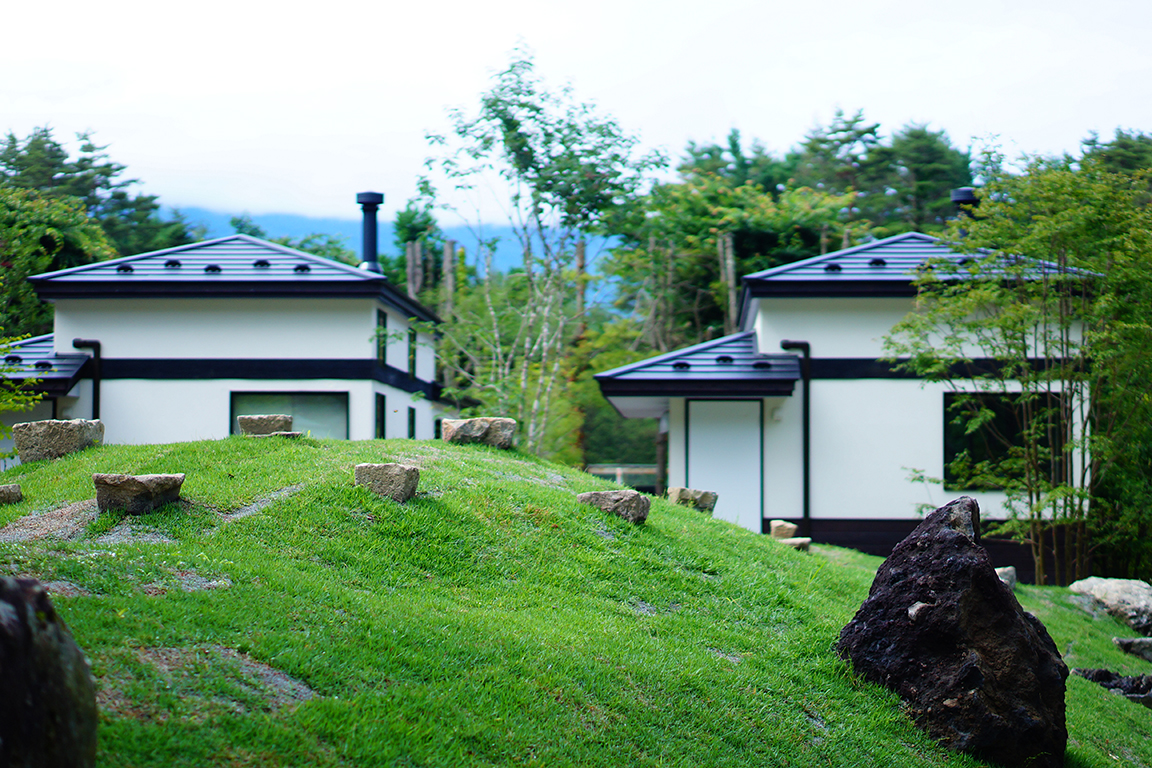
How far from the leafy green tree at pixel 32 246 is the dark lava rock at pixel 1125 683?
71.5 ft

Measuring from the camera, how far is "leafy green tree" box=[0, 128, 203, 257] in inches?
1299

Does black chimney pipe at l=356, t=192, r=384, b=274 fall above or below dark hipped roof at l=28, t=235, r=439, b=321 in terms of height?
above

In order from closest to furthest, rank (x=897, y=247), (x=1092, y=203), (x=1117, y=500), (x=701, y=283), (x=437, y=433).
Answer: (x=1092, y=203), (x=1117, y=500), (x=897, y=247), (x=437, y=433), (x=701, y=283)

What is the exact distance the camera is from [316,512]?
7.58 meters

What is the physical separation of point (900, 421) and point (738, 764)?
11.9 m

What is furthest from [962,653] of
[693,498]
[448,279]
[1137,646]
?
[448,279]

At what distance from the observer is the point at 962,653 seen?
20.3 ft

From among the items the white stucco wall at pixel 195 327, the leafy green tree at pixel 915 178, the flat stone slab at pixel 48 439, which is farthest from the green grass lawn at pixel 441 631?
the leafy green tree at pixel 915 178

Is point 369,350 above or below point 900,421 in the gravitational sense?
above

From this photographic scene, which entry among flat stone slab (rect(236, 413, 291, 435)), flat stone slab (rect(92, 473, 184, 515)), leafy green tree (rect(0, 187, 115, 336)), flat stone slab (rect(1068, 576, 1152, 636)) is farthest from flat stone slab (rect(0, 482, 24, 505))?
leafy green tree (rect(0, 187, 115, 336))

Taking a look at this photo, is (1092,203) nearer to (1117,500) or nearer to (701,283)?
(1117,500)

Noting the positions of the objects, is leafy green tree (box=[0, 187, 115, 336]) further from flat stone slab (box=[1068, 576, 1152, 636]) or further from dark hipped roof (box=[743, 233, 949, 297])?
flat stone slab (box=[1068, 576, 1152, 636])

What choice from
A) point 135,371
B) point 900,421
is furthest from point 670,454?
point 135,371

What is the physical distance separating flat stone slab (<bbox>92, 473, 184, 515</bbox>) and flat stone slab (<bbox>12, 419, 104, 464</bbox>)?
144 inches
